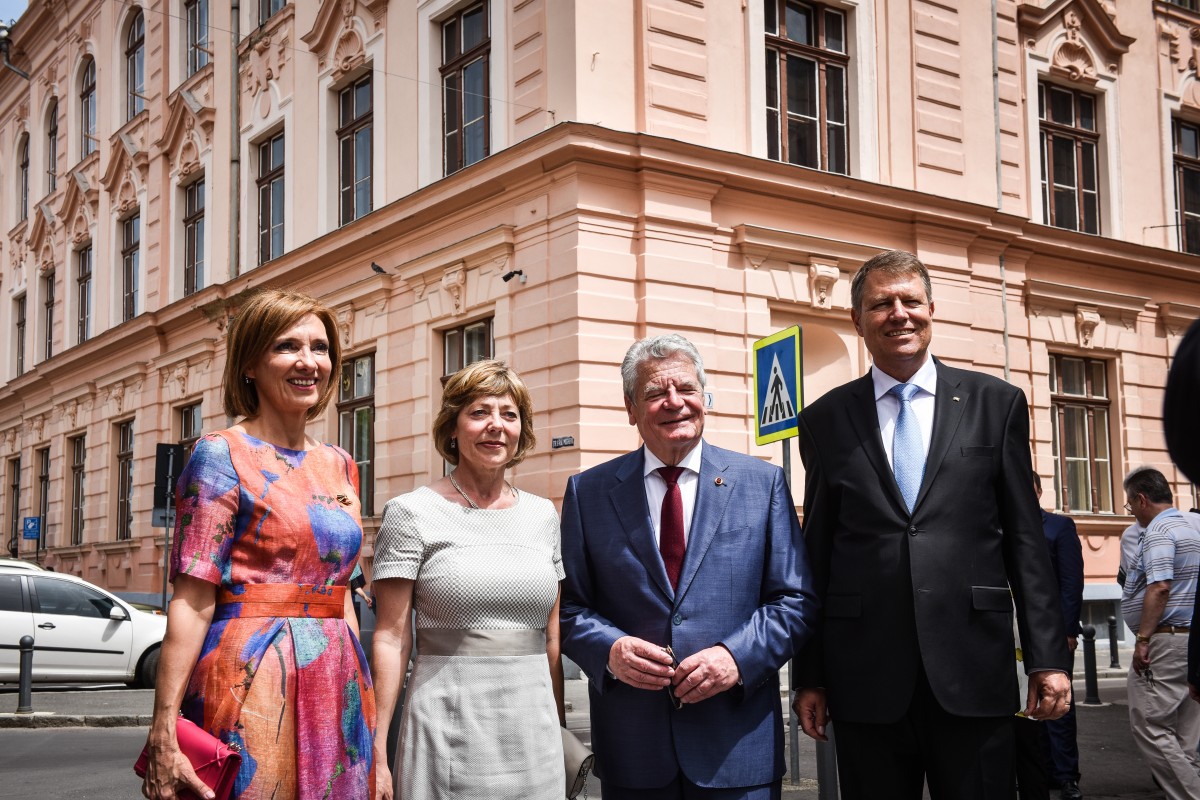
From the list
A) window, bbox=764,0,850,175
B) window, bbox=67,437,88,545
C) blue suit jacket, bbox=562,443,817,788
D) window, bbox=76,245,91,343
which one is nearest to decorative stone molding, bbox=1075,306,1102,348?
window, bbox=764,0,850,175

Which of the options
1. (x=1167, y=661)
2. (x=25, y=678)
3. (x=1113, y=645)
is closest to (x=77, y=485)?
(x=25, y=678)

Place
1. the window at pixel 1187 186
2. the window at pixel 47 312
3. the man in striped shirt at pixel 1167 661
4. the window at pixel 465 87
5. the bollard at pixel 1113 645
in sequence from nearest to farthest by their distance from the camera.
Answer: the man in striped shirt at pixel 1167 661
the bollard at pixel 1113 645
the window at pixel 465 87
the window at pixel 1187 186
the window at pixel 47 312

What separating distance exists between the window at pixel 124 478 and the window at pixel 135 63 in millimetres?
6690

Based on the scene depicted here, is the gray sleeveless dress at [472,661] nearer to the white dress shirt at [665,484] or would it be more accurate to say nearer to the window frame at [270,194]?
the white dress shirt at [665,484]

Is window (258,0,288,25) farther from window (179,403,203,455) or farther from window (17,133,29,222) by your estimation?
window (17,133,29,222)

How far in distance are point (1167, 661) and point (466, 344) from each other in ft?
34.5

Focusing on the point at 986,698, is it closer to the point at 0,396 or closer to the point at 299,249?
the point at 299,249

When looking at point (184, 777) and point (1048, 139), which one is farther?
point (1048, 139)

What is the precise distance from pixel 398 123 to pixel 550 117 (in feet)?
11.5

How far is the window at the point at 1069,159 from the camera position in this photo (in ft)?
61.8

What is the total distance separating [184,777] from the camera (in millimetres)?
3115

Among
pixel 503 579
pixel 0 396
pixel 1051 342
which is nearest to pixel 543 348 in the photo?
pixel 1051 342

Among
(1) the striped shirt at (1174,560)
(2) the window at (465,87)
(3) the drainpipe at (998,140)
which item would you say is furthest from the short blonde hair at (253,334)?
(3) the drainpipe at (998,140)

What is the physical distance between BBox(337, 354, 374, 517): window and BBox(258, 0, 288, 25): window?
6519mm
